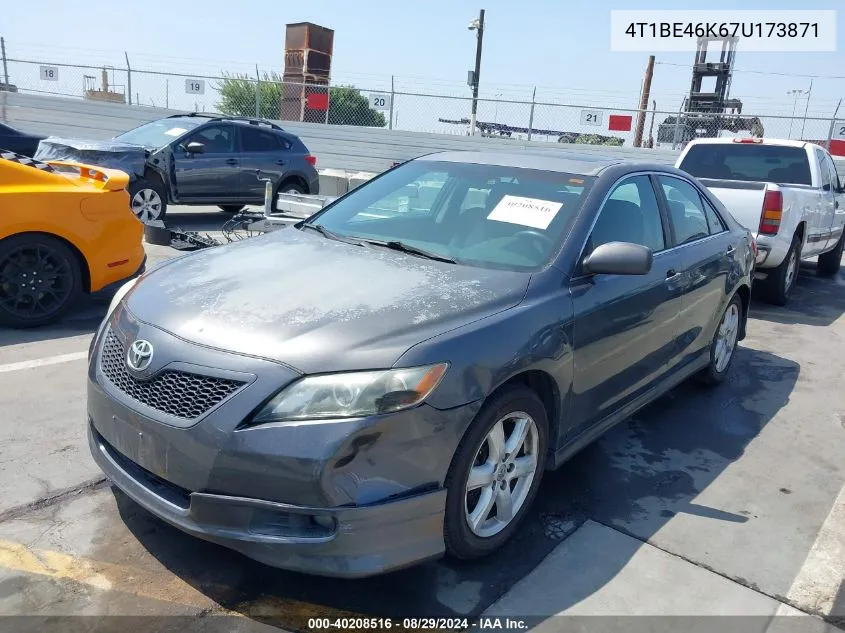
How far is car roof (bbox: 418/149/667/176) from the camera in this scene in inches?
152

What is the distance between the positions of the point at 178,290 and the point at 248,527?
1.08 meters

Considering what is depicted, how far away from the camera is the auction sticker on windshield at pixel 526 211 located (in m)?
3.53

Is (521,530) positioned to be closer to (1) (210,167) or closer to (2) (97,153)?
(2) (97,153)

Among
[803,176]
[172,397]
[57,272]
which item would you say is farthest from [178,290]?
[803,176]

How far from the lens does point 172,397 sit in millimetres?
2500

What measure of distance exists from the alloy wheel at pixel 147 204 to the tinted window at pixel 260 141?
1.92m

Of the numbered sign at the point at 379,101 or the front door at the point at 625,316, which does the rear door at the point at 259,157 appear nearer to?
the numbered sign at the point at 379,101

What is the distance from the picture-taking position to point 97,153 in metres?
9.09

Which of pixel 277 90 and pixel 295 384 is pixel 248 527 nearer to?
pixel 295 384

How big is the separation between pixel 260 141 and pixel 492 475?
9886 mm

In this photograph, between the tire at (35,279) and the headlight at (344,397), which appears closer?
the headlight at (344,397)

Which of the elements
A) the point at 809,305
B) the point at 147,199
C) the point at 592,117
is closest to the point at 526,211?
the point at 809,305

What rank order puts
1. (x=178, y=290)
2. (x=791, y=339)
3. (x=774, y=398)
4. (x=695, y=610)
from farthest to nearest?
(x=791, y=339)
(x=774, y=398)
(x=178, y=290)
(x=695, y=610)

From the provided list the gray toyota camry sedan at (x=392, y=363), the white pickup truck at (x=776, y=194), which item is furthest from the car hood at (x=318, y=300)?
the white pickup truck at (x=776, y=194)
